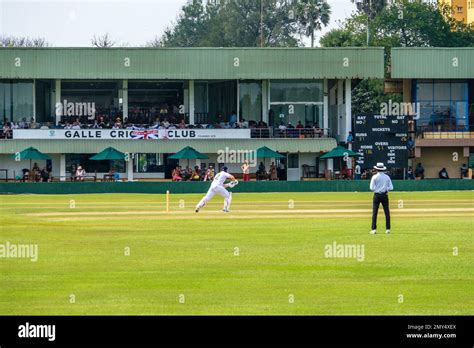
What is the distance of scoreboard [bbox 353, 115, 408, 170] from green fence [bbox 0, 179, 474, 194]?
5.28 ft

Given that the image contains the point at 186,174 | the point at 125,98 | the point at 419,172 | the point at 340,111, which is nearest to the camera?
the point at 186,174

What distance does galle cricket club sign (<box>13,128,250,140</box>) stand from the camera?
79.4m

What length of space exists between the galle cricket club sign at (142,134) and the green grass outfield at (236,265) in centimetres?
3615

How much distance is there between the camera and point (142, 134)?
80.4 metres

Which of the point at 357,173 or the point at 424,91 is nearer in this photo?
the point at 357,173

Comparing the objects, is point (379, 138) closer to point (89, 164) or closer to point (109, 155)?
point (109, 155)

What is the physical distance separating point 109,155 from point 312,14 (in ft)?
202

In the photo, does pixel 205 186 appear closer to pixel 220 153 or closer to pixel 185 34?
pixel 220 153

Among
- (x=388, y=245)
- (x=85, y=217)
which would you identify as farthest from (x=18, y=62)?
(x=388, y=245)

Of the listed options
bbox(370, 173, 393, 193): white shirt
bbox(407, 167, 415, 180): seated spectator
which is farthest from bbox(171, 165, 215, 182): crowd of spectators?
bbox(370, 173, 393, 193): white shirt

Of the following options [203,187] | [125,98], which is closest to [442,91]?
[125,98]

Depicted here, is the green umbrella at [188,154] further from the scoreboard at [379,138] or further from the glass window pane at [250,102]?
the scoreboard at [379,138]

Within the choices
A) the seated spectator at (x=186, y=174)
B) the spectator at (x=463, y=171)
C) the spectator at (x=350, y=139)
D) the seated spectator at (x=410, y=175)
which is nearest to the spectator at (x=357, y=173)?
the seated spectator at (x=410, y=175)

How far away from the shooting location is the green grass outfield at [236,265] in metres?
19.9
